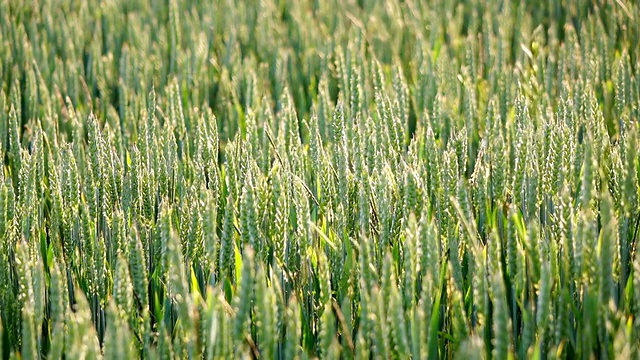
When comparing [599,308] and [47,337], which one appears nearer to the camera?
[599,308]

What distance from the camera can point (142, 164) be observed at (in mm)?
1646

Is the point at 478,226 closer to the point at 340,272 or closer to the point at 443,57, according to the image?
the point at 340,272

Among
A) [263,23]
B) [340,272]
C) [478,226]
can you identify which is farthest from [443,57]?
[340,272]

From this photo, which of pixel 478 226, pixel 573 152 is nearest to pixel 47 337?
pixel 478 226

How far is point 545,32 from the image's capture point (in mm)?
3484

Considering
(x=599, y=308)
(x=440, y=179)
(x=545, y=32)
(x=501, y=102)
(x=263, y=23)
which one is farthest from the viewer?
(x=545, y=32)

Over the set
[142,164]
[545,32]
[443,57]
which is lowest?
[142,164]

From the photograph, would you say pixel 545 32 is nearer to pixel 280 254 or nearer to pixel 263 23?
pixel 263 23

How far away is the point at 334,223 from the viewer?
1532 millimetres

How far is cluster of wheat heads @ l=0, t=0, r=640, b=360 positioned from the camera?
3.59 ft

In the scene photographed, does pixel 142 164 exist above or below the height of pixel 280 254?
above

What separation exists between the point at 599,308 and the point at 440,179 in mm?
430

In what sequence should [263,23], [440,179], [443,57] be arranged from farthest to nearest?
1. [263,23]
2. [443,57]
3. [440,179]

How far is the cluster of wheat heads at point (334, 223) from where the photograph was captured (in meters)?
1.09
